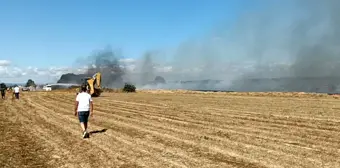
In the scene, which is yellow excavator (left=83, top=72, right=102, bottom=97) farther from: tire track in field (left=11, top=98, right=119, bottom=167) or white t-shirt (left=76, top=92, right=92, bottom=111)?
white t-shirt (left=76, top=92, right=92, bottom=111)

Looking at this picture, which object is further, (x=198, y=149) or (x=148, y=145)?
(x=148, y=145)

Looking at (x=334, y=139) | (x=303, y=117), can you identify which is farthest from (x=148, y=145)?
(x=303, y=117)

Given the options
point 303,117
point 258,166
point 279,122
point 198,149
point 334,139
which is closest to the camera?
point 258,166

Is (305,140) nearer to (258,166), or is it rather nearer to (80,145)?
(258,166)

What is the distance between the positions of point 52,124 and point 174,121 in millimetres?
7046

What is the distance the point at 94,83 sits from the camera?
60.2m

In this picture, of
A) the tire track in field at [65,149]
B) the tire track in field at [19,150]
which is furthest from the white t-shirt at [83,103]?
the tire track in field at [19,150]

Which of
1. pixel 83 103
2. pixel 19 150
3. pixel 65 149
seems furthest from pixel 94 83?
pixel 65 149

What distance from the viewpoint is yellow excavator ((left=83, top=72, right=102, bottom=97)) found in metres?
58.6

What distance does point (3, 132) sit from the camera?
66.5 feet

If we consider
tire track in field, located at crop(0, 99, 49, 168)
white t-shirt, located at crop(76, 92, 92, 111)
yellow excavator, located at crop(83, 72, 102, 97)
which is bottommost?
tire track in field, located at crop(0, 99, 49, 168)

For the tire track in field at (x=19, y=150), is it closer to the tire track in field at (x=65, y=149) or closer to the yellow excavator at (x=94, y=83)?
the tire track in field at (x=65, y=149)

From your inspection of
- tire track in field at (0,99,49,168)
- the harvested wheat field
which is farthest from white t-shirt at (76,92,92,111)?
tire track in field at (0,99,49,168)

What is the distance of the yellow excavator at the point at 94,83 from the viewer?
192 ft
